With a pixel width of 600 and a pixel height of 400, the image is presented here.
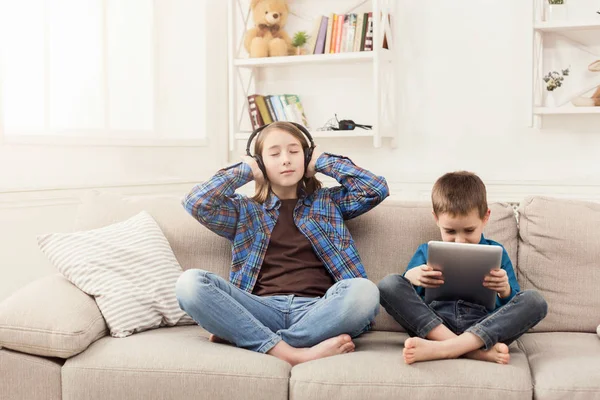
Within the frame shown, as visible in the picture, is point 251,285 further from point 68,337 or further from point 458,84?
point 458,84

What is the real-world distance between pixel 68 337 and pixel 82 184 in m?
1.54

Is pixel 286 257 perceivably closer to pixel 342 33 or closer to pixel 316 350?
pixel 316 350

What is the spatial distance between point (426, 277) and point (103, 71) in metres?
2.22

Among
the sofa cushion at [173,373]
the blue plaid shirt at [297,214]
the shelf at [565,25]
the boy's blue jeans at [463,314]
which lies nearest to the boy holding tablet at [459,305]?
the boy's blue jeans at [463,314]

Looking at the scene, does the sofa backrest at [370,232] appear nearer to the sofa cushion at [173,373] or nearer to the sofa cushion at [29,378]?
the sofa cushion at [173,373]

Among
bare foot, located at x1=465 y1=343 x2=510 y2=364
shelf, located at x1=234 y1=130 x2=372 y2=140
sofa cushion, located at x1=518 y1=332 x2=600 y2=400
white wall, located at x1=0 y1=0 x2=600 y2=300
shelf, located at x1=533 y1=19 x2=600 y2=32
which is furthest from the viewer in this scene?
shelf, located at x1=234 y1=130 x2=372 y2=140

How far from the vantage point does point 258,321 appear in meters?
2.12

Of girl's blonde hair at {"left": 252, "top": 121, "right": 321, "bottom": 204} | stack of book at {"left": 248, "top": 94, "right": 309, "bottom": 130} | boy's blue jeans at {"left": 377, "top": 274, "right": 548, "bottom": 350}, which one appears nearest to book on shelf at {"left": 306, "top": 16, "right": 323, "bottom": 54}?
stack of book at {"left": 248, "top": 94, "right": 309, "bottom": 130}

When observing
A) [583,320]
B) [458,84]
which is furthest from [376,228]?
[458,84]

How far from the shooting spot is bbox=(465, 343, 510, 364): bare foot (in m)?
1.95

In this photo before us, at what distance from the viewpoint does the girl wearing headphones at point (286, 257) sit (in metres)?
2.08

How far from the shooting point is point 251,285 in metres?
2.34

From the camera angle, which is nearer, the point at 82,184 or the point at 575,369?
the point at 575,369

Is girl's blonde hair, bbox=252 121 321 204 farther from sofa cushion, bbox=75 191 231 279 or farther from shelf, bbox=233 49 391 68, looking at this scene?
shelf, bbox=233 49 391 68
